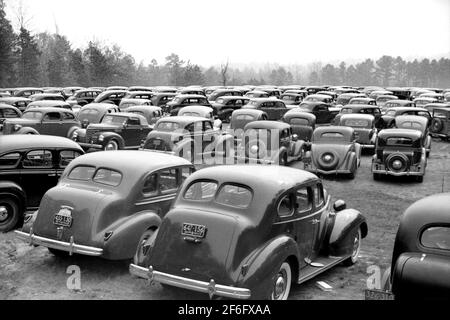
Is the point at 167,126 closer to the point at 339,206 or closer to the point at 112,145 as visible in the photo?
the point at 112,145

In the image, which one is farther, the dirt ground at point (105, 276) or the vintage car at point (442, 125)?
the vintage car at point (442, 125)

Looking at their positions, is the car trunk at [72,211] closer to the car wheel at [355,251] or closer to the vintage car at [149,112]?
the car wheel at [355,251]

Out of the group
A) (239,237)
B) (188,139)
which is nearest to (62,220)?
(239,237)

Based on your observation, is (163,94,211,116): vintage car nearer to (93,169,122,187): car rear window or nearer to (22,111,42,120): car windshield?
(22,111,42,120): car windshield

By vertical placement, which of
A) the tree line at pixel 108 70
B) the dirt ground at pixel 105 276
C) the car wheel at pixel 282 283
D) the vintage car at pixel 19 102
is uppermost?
the tree line at pixel 108 70

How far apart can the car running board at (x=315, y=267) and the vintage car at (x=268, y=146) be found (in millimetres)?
7582

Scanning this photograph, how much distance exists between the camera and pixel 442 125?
23203 mm

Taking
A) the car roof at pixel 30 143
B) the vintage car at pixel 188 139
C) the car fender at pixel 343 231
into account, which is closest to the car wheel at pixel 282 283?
the car fender at pixel 343 231

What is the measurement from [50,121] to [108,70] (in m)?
45.3

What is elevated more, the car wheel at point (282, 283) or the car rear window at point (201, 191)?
the car rear window at point (201, 191)

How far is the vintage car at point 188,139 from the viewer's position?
15508 mm

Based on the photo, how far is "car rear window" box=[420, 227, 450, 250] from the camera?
5511 mm
